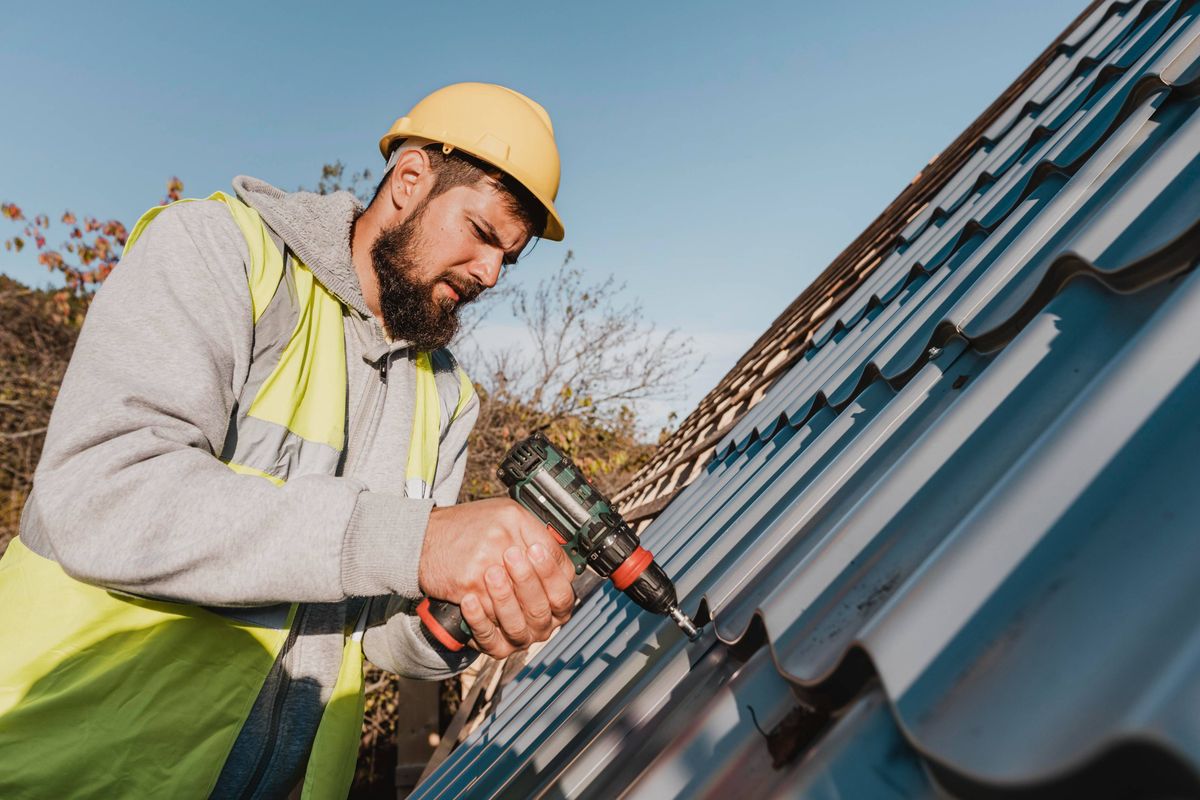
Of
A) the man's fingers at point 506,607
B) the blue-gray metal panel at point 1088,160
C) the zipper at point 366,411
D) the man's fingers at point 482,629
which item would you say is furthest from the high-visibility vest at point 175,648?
the blue-gray metal panel at point 1088,160

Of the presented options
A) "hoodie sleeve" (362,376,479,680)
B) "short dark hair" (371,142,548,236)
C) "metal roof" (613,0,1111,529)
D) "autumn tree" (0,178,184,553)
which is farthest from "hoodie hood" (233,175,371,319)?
"autumn tree" (0,178,184,553)

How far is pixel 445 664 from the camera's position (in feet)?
8.41

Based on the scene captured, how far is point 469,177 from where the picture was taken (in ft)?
9.40

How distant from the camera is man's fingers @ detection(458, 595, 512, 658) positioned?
1.70m

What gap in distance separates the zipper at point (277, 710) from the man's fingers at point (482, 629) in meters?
0.64

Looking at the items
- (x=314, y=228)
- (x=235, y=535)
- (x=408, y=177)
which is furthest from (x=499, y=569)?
(x=408, y=177)

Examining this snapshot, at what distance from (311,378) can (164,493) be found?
2.40 ft

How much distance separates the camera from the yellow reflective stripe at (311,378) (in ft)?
6.61

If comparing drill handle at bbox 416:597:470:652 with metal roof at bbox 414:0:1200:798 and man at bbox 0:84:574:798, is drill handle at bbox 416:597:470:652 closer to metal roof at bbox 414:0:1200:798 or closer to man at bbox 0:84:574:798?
man at bbox 0:84:574:798

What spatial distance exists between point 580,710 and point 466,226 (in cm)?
188

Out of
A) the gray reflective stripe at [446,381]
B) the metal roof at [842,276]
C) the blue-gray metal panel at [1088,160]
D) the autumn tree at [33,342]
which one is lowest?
the metal roof at [842,276]

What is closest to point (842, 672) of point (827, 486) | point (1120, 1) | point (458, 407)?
point (827, 486)

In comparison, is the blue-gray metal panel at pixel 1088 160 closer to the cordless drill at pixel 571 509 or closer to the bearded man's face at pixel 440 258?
the cordless drill at pixel 571 509

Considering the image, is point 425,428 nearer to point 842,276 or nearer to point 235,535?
point 235,535
